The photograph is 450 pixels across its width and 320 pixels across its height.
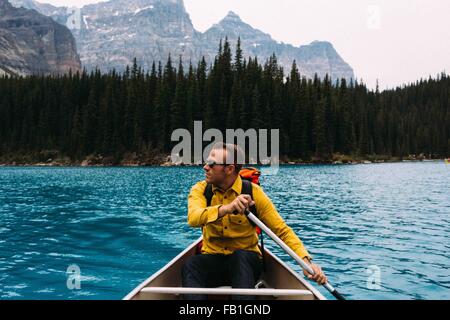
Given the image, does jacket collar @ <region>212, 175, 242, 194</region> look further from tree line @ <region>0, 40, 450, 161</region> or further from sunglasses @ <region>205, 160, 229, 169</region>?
tree line @ <region>0, 40, 450, 161</region>

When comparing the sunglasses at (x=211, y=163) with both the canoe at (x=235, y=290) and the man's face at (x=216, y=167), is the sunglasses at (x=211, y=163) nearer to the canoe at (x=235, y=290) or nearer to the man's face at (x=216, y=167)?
the man's face at (x=216, y=167)

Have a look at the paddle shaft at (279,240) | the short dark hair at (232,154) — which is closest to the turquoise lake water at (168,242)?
the paddle shaft at (279,240)

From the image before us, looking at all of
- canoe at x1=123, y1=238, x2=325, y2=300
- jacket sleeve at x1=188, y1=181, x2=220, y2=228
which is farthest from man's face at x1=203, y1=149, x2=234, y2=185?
canoe at x1=123, y1=238, x2=325, y2=300

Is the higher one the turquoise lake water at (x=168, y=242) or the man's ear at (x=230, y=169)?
the man's ear at (x=230, y=169)

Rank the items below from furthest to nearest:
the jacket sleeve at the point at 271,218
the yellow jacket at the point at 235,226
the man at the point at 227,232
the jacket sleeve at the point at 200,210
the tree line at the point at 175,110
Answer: the tree line at the point at 175,110 → the jacket sleeve at the point at 271,218 → the yellow jacket at the point at 235,226 → the man at the point at 227,232 → the jacket sleeve at the point at 200,210

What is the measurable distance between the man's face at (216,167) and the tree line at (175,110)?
297ft

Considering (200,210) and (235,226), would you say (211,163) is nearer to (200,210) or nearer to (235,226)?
(200,210)

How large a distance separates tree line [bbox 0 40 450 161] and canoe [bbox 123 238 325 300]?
290 ft

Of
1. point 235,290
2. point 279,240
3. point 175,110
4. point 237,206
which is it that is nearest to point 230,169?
point 237,206

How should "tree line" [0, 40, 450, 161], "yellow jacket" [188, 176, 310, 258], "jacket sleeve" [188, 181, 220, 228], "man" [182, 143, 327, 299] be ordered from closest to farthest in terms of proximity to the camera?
"jacket sleeve" [188, 181, 220, 228] → "man" [182, 143, 327, 299] → "yellow jacket" [188, 176, 310, 258] → "tree line" [0, 40, 450, 161]

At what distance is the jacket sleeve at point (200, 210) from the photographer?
539 cm

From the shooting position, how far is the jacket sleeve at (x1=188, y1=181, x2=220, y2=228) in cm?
539
